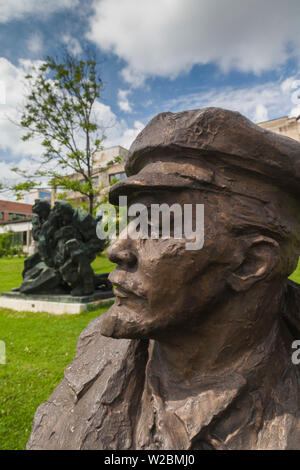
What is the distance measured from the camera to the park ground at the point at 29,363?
Result: 3.05 m

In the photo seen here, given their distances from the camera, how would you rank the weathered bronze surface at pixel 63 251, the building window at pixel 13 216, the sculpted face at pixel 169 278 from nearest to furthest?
the sculpted face at pixel 169 278, the weathered bronze surface at pixel 63 251, the building window at pixel 13 216

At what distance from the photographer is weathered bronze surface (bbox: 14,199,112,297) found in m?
8.04

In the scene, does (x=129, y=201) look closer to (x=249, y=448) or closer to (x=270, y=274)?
(x=270, y=274)

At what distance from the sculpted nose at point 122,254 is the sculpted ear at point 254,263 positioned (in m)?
0.41

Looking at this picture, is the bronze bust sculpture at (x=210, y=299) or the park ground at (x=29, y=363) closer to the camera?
the bronze bust sculpture at (x=210, y=299)

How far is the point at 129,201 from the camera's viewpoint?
1.43 metres

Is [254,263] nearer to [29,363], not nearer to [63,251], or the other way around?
[29,363]

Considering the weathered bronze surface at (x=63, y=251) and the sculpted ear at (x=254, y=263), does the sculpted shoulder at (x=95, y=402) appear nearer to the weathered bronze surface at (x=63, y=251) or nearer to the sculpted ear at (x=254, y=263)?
the sculpted ear at (x=254, y=263)

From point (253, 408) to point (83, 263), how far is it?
722 cm

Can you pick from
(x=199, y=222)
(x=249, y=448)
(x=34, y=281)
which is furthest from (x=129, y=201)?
(x=34, y=281)

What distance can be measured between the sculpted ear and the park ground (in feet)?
8.96

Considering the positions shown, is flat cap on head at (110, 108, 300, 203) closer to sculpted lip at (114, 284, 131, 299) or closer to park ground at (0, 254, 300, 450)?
sculpted lip at (114, 284, 131, 299)

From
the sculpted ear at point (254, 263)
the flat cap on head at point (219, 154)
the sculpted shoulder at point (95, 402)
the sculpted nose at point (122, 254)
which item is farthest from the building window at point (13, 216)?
the sculpted ear at point (254, 263)

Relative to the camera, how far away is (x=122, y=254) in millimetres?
1262
